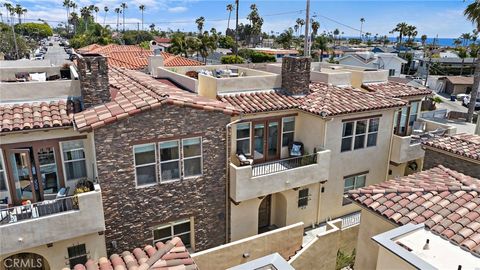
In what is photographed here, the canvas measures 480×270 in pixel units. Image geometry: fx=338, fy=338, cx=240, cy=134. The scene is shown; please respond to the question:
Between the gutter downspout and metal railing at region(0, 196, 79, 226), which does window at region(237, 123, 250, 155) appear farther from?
metal railing at region(0, 196, 79, 226)

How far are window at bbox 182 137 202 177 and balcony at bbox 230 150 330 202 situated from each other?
5.18 ft

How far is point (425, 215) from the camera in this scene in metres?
10.1

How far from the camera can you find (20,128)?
38.0ft

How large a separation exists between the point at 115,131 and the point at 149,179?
246cm

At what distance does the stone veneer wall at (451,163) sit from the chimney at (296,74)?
22.7ft

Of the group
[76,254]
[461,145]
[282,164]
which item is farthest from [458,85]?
[76,254]

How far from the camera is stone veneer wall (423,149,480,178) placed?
46.6ft

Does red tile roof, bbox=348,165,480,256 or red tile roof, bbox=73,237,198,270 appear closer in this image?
red tile roof, bbox=348,165,480,256

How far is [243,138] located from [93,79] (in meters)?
7.17

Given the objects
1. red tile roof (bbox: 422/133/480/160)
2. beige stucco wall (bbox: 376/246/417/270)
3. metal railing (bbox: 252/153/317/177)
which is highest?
red tile roof (bbox: 422/133/480/160)

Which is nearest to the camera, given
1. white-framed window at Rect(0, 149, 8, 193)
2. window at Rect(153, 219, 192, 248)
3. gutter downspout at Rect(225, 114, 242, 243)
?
white-framed window at Rect(0, 149, 8, 193)

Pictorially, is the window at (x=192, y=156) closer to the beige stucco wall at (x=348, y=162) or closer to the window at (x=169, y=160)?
the window at (x=169, y=160)

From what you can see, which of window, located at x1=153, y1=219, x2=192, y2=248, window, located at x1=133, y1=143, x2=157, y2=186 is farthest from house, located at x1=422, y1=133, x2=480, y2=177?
window, located at x1=133, y1=143, x2=157, y2=186

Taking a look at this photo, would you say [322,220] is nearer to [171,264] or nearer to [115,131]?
[171,264]
